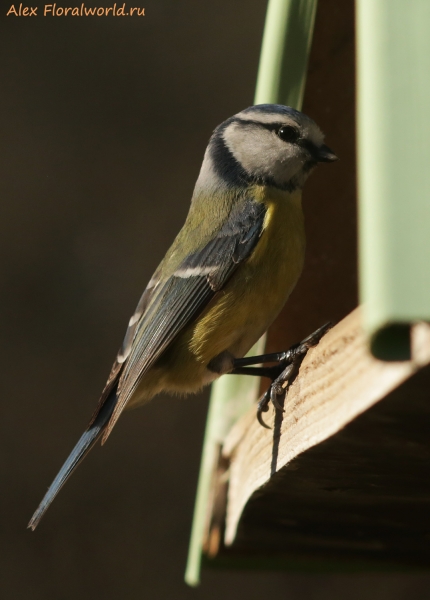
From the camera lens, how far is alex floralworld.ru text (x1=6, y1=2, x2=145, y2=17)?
2.79m

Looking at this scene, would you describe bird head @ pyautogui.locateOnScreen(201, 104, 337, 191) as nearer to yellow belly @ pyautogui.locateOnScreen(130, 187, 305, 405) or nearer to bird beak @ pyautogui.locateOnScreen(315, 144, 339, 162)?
bird beak @ pyautogui.locateOnScreen(315, 144, 339, 162)

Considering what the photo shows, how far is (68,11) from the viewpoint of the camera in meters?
2.80

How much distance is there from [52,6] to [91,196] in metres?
0.69

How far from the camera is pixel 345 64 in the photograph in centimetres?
155

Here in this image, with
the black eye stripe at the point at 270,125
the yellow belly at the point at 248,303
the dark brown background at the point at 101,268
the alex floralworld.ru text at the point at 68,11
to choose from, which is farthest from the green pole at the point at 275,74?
the alex floralworld.ru text at the point at 68,11

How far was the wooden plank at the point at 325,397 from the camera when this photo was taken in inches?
27.9

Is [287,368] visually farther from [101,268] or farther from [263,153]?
[101,268]

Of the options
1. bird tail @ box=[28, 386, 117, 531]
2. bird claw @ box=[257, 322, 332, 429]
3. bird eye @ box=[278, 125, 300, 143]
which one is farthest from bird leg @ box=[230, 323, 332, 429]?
bird eye @ box=[278, 125, 300, 143]

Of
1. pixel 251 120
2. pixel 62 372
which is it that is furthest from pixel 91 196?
pixel 251 120

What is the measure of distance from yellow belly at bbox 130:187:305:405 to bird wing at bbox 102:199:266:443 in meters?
0.02

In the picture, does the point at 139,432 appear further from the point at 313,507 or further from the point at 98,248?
the point at 313,507

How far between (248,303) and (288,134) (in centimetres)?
42

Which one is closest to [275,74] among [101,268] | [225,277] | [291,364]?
[225,277]

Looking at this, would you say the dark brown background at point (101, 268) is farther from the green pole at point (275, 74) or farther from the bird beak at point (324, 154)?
the bird beak at point (324, 154)
